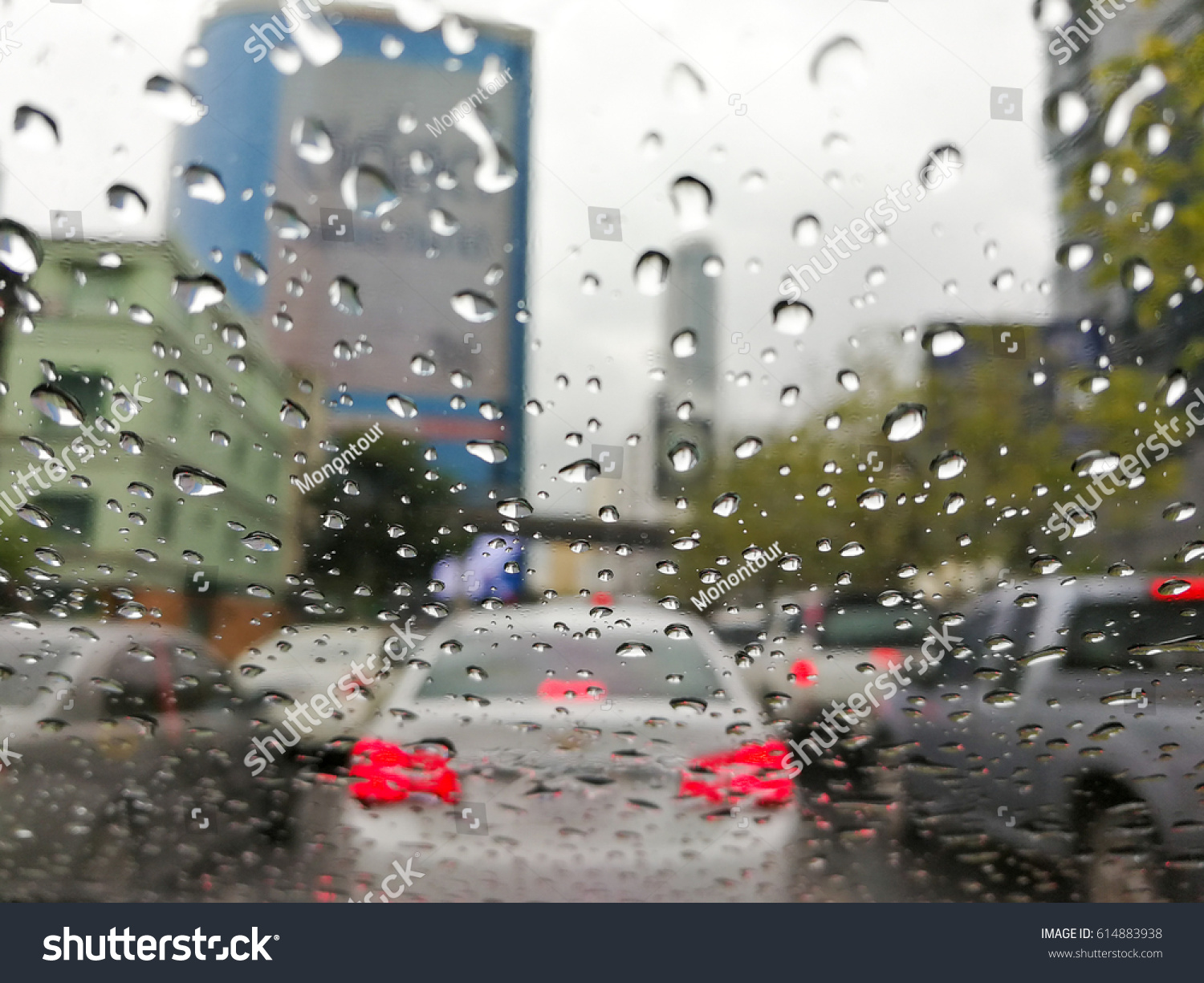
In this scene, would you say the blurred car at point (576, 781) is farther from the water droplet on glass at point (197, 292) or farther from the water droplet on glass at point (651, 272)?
the water droplet on glass at point (197, 292)

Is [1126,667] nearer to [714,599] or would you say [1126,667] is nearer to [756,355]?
[714,599]

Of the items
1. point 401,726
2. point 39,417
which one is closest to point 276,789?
point 401,726

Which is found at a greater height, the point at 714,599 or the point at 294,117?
the point at 294,117

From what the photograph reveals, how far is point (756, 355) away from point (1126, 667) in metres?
0.87

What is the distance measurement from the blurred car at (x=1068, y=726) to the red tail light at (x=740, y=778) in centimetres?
20

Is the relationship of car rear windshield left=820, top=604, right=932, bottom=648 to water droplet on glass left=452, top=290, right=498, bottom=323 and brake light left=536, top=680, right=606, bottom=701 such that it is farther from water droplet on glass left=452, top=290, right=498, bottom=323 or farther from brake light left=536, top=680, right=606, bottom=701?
water droplet on glass left=452, top=290, right=498, bottom=323

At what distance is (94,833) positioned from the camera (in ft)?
4.15

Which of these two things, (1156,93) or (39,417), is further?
(1156,93)

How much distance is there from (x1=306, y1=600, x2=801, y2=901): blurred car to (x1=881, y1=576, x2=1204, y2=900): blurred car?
0.92 feet

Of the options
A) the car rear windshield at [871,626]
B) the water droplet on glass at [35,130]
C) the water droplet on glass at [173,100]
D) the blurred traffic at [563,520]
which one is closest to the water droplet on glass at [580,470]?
the blurred traffic at [563,520]

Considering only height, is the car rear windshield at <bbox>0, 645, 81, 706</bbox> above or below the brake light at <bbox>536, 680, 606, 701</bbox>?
above

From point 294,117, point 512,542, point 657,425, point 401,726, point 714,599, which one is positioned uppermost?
point 294,117

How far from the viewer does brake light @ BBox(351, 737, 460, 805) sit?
4.09 feet

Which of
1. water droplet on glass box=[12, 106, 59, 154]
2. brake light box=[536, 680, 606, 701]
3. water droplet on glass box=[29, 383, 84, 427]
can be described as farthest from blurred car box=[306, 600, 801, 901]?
water droplet on glass box=[12, 106, 59, 154]
